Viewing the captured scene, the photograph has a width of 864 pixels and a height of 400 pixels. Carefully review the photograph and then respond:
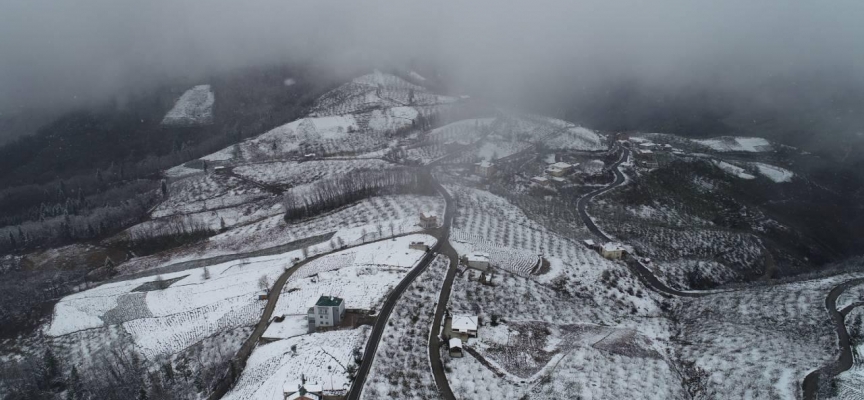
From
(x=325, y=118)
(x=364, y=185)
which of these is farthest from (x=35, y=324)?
(x=325, y=118)

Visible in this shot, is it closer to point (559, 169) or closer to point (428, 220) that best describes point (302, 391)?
point (428, 220)

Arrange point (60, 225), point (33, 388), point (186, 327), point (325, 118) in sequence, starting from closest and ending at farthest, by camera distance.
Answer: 1. point (33, 388)
2. point (186, 327)
3. point (60, 225)
4. point (325, 118)

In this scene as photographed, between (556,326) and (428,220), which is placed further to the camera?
(428,220)

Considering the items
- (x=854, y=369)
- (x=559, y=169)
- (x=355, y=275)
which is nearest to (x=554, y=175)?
(x=559, y=169)

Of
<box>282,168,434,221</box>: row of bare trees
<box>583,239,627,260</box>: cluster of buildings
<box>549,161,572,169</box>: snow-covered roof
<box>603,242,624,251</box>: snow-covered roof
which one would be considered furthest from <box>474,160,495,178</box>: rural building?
<box>603,242,624,251</box>: snow-covered roof

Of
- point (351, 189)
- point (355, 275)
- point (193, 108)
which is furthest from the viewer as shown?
point (193, 108)

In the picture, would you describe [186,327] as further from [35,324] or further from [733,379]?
[733,379]
